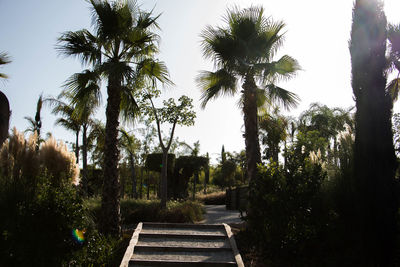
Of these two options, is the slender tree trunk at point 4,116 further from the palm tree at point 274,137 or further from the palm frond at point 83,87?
the palm tree at point 274,137

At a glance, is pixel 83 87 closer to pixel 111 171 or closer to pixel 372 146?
pixel 111 171

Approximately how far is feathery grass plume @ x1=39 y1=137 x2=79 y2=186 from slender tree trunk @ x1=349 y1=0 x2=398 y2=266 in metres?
5.98

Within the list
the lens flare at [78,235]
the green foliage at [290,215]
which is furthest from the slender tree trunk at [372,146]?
the lens flare at [78,235]

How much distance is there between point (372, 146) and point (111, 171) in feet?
20.1

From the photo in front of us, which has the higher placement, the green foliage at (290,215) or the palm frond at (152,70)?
the palm frond at (152,70)

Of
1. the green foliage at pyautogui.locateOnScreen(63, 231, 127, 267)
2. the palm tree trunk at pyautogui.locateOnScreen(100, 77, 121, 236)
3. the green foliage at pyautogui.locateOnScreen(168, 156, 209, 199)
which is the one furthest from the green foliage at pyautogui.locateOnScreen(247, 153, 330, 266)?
the green foliage at pyautogui.locateOnScreen(168, 156, 209, 199)

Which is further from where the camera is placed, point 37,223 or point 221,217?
point 221,217

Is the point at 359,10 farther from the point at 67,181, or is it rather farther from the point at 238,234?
the point at 67,181

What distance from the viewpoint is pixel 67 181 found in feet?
21.8

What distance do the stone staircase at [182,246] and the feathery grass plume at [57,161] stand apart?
2.16 metres

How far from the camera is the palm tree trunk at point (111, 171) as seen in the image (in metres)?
7.85

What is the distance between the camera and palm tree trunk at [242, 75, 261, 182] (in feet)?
31.0

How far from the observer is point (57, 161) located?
6.59 metres

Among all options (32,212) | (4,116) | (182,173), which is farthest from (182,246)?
(182,173)
